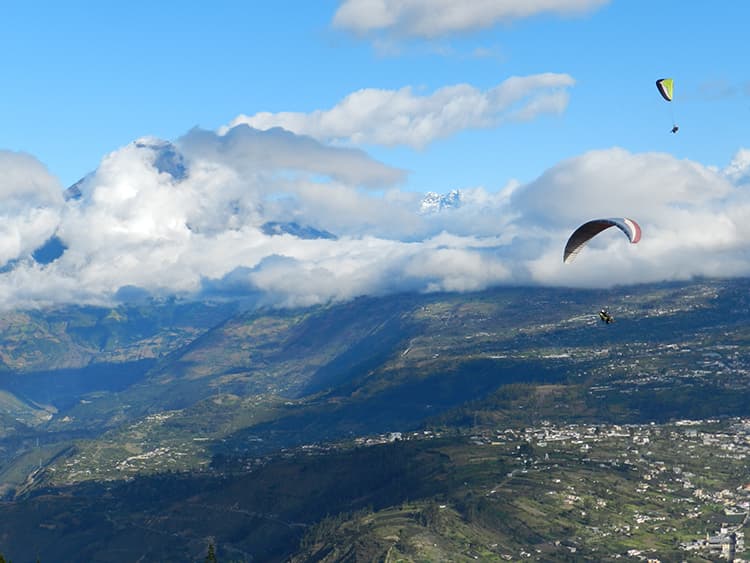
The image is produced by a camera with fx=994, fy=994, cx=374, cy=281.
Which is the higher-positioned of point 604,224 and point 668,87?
point 668,87
